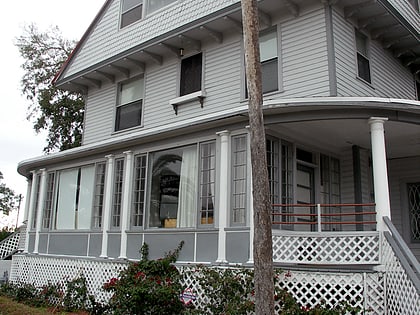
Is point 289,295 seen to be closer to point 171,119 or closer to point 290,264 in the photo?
point 290,264

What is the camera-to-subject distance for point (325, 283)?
7.21m

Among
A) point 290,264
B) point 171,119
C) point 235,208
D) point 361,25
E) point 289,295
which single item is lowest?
point 289,295

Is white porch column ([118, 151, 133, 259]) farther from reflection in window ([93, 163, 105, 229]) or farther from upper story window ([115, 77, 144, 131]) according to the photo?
upper story window ([115, 77, 144, 131])

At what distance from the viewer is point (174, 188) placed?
397 inches

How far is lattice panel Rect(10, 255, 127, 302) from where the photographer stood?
10.4 meters

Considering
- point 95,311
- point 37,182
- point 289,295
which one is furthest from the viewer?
point 37,182

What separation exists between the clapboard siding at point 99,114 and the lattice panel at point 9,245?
5680 millimetres

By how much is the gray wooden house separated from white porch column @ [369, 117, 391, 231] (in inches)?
0.9

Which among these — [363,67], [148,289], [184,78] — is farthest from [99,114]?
[363,67]

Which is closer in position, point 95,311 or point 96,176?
point 95,311

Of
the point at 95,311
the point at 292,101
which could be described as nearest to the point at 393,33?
the point at 292,101

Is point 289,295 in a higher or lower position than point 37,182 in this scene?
lower

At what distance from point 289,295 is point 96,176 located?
22.1 feet

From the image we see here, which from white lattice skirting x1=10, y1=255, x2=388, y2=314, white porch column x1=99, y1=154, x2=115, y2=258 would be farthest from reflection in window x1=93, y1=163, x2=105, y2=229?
white lattice skirting x1=10, y1=255, x2=388, y2=314
